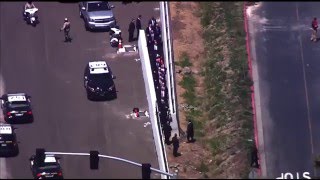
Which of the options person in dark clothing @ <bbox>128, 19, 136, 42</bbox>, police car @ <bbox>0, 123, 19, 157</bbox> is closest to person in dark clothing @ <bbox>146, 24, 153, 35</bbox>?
person in dark clothing @ <bbox>128, 19, 136, 42</bbox>

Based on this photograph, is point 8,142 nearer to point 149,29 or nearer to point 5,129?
point 5,129

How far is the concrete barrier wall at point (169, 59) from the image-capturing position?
260 ft

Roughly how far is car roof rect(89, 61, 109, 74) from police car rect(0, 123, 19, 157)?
799cm

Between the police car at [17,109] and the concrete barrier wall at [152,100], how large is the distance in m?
7.46

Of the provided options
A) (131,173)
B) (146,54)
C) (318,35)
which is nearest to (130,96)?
(146,54)

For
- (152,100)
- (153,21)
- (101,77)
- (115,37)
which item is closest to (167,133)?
(152,100)

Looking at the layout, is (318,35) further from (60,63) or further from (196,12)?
(60,63)

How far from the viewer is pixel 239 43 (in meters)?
87.0

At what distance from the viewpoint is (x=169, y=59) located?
82375 millimetres

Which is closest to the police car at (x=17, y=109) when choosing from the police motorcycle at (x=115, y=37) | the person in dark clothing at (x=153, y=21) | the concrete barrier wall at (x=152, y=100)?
the concrete barrier wall at (x=152, y=100)

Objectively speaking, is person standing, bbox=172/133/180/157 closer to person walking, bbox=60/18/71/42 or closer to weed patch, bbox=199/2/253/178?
weed patch, bbox=199/2/253/178

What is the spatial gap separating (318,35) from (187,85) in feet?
33.1

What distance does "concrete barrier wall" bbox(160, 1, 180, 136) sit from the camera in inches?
3118

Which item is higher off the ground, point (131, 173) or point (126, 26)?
point (126, 26)
